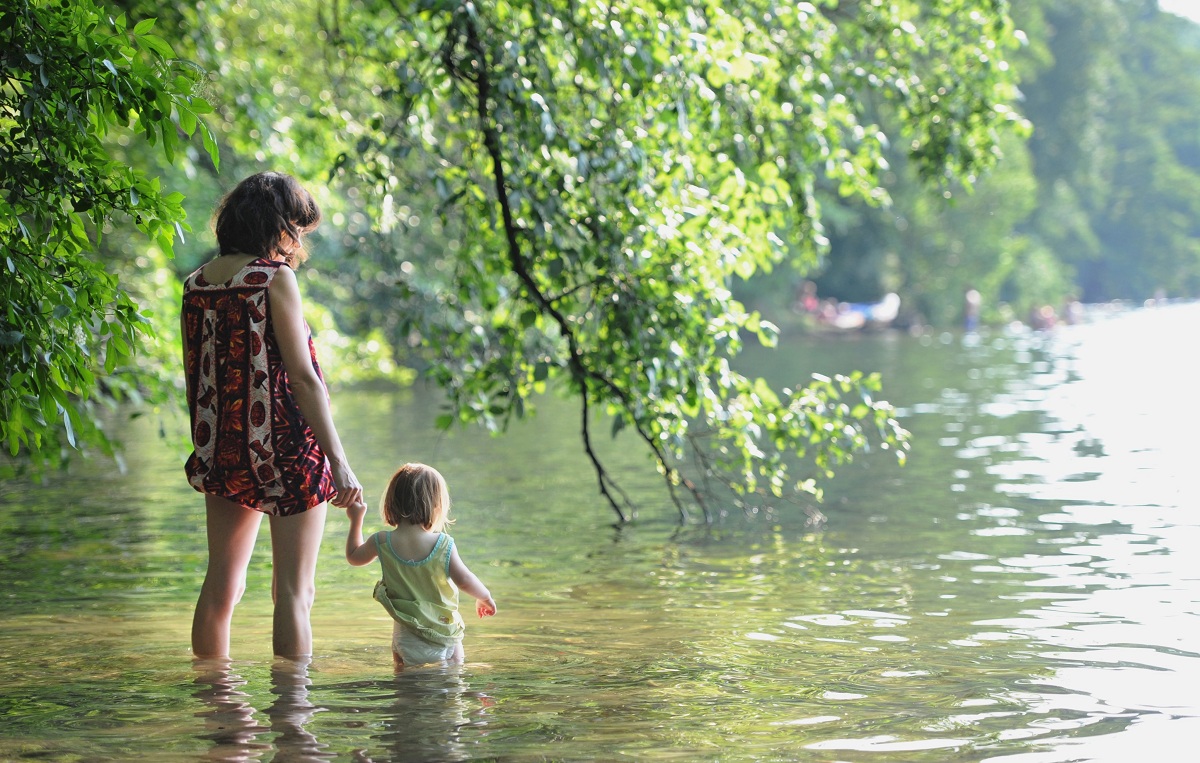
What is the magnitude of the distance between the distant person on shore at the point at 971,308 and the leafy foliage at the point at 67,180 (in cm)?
5153

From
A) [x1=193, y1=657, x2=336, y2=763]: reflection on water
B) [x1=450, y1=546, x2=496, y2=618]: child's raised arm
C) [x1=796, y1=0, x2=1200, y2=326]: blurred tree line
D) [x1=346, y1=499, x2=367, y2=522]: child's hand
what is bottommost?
[x1=193, y1=657, x2=336, y2=763]: reflection on water

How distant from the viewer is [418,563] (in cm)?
571

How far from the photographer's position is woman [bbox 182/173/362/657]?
195 inches

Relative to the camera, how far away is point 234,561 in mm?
5277

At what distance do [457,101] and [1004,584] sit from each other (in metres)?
3.98

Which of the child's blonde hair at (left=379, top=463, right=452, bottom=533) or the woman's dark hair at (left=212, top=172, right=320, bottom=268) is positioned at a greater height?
the woman's dark hair at (left=212, top=172, right=320, bottom=268)

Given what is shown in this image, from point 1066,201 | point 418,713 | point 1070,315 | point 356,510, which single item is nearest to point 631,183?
point 356,510

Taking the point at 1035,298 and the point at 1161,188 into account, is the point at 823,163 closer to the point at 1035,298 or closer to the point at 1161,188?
the point at 1035,298

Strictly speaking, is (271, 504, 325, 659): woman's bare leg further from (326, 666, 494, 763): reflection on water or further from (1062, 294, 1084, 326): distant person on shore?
(1062, 294, 1084, 326): distant person on shore

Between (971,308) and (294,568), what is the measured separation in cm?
5188

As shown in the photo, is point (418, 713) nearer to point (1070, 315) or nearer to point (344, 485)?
point (344, 485)

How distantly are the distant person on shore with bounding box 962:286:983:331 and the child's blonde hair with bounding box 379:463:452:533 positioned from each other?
166 feet

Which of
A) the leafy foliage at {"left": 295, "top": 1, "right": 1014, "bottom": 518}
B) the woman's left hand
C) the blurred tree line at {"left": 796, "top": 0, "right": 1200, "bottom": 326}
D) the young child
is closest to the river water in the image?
the young child

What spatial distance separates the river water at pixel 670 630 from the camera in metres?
4.80
